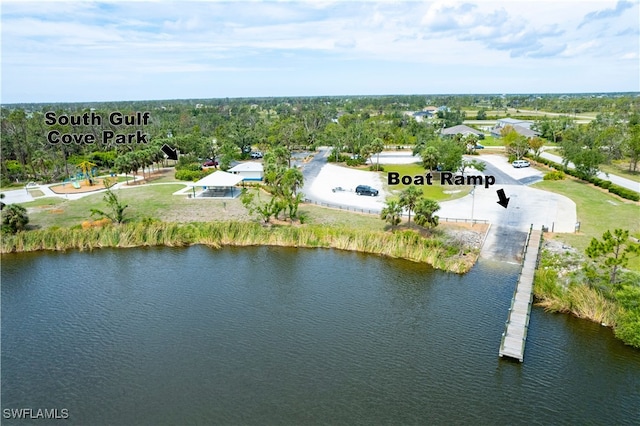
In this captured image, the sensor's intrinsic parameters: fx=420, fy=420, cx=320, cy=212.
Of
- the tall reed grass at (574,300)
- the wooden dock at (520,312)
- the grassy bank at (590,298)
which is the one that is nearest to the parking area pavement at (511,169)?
the wooden dock at (520,312)

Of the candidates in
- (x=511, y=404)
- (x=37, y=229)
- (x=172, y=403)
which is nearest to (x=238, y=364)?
(x=172, y=403)

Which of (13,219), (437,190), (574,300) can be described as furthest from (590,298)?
(13,219)

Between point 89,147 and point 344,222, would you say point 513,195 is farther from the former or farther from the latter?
point 89,147

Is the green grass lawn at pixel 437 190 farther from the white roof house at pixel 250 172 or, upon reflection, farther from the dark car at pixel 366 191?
the white roof house at pixel 250 172

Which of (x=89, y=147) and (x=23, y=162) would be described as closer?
(x=23, y=162)

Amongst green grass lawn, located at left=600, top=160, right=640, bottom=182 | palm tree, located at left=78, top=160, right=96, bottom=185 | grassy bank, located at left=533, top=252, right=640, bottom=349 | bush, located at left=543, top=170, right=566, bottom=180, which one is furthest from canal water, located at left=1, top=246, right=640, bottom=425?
green grass lawn, located at left=600, top=160, right=640, bottom=182

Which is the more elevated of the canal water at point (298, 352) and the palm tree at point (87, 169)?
the palm tree at point (87, 169)
